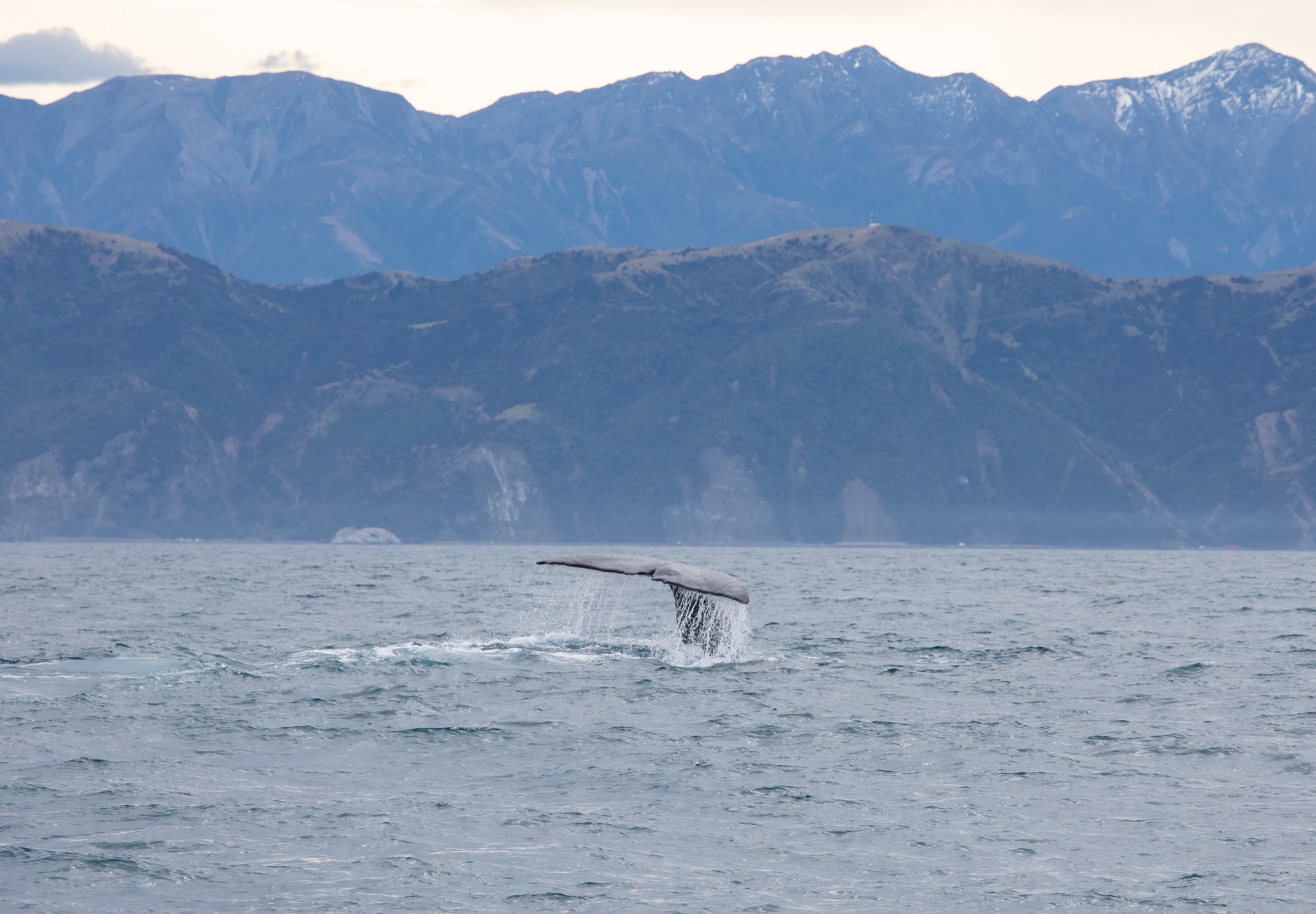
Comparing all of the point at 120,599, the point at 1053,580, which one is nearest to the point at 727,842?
the point at 120,599

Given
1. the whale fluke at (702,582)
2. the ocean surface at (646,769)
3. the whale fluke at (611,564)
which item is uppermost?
the whale fluke at (611,564)

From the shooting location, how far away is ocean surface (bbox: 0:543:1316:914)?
19562mm

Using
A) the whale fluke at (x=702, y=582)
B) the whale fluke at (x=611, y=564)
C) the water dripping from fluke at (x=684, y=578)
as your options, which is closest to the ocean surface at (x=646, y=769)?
the water dripping from fluke at (x=684, y=578)

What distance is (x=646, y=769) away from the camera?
25922 mm

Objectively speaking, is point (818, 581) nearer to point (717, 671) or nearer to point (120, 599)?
point (120, 599)

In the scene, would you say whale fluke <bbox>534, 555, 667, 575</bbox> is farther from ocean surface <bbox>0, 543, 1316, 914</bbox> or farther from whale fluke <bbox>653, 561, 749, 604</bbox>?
ocean surface <bbox>0, 543, 1316, 914</bbox>

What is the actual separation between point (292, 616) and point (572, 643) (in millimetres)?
17508

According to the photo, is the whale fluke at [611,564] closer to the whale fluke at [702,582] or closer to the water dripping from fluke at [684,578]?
the water dripping from fluke at [684,578]

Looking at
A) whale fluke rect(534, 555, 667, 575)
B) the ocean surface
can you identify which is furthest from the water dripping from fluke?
the ocean surface

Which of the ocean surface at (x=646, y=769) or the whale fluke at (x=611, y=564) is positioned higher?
the whale fluke at (x=611, y=564)

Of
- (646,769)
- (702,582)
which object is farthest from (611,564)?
(646,769)

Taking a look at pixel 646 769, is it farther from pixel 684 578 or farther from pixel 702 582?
pixel 702 582

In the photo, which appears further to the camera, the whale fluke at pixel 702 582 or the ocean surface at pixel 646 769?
the whale fluke at pixel 702 582

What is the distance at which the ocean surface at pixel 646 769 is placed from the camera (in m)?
19.6
